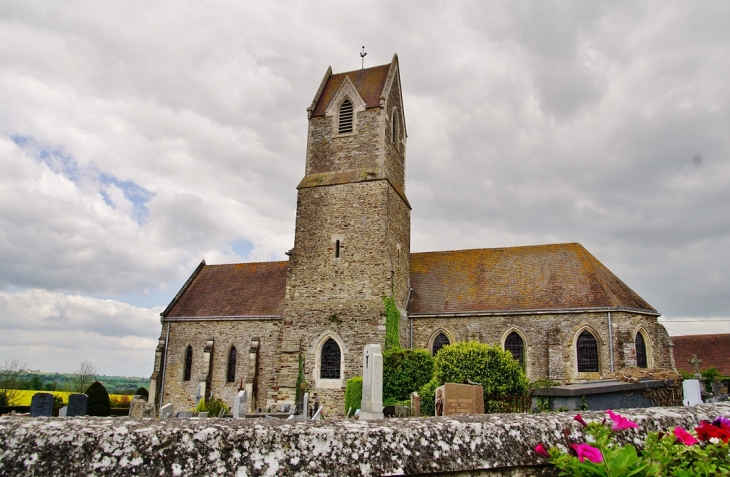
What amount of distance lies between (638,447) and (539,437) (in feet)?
1.78

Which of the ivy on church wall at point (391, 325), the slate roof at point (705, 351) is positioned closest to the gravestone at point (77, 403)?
the ivy on church wall at point (391, 325)

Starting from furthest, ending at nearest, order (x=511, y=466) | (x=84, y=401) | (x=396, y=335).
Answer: (x=396, y=335) → (x=84, y=401) → (x=511, y=466)

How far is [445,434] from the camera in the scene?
2711 mm

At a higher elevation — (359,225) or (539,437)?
(359,225)

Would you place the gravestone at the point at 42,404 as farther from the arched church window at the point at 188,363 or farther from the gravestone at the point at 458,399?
the arched church window at the point at 188,363

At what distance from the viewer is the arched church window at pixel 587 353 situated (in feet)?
75.2

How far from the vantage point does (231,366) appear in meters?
28.1

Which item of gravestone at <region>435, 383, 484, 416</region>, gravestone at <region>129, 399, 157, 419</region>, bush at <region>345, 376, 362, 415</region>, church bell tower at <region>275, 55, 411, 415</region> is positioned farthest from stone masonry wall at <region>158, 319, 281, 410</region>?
gravestone at <region>435, 383, 484, 416</region>

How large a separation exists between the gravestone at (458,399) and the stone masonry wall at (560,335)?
35.5 feet

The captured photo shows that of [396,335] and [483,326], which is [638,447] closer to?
[396,335]

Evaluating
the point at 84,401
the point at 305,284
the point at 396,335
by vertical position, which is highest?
the point at 305,284

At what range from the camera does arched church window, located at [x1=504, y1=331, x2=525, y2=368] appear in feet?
78.8

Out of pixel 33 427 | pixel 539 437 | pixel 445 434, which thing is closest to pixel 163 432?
pixel 33 427

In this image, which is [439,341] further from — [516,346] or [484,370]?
[484,370]
